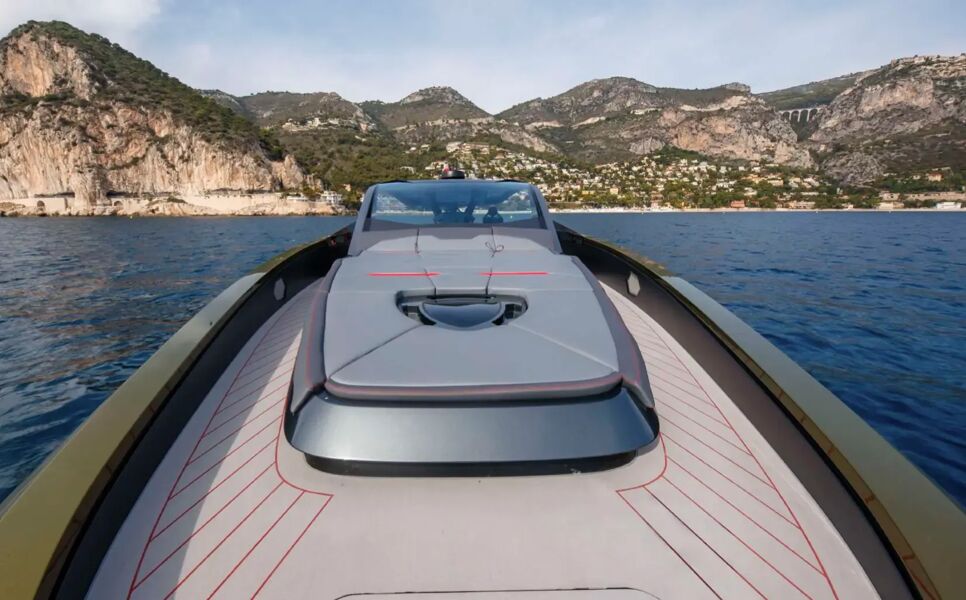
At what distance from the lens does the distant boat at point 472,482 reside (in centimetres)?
131

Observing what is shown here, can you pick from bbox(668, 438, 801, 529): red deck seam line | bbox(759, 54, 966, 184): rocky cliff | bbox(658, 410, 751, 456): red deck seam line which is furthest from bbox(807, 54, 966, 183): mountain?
bbox(668, 438, 801, 529): red deck seam line

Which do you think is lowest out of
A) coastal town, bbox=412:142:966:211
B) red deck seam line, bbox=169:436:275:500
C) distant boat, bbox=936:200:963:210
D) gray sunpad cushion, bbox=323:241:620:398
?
distant boat, bbox=936:200:963:210

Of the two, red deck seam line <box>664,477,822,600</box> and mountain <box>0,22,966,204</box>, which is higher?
mountain <box>0,22,966,204</box>

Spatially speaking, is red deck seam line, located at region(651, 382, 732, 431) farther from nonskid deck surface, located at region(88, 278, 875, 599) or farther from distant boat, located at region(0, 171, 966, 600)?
nonskid deck surface, located at region(88, 278, 875, 599)

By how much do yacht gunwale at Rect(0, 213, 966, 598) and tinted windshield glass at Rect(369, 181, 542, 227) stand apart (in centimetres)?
192

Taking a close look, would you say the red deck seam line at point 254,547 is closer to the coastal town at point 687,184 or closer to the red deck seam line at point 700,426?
the red deck seam line at point 700,426

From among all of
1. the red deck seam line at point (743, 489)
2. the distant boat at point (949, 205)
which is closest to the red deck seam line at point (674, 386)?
the red deck seam line at point (743, 489)

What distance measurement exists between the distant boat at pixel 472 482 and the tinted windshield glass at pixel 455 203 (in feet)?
Answer: 5.27

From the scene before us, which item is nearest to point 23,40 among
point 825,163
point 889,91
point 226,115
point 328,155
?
point 226,115

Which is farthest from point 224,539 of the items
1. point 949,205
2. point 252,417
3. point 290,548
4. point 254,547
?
point 949,205

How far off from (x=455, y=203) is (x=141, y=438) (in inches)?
114

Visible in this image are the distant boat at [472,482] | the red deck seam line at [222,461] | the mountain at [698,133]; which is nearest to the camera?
the distant boat at [472,482]

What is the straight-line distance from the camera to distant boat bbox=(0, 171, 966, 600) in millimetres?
1314

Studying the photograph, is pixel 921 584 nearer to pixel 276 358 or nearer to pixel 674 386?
pixel 674 386
